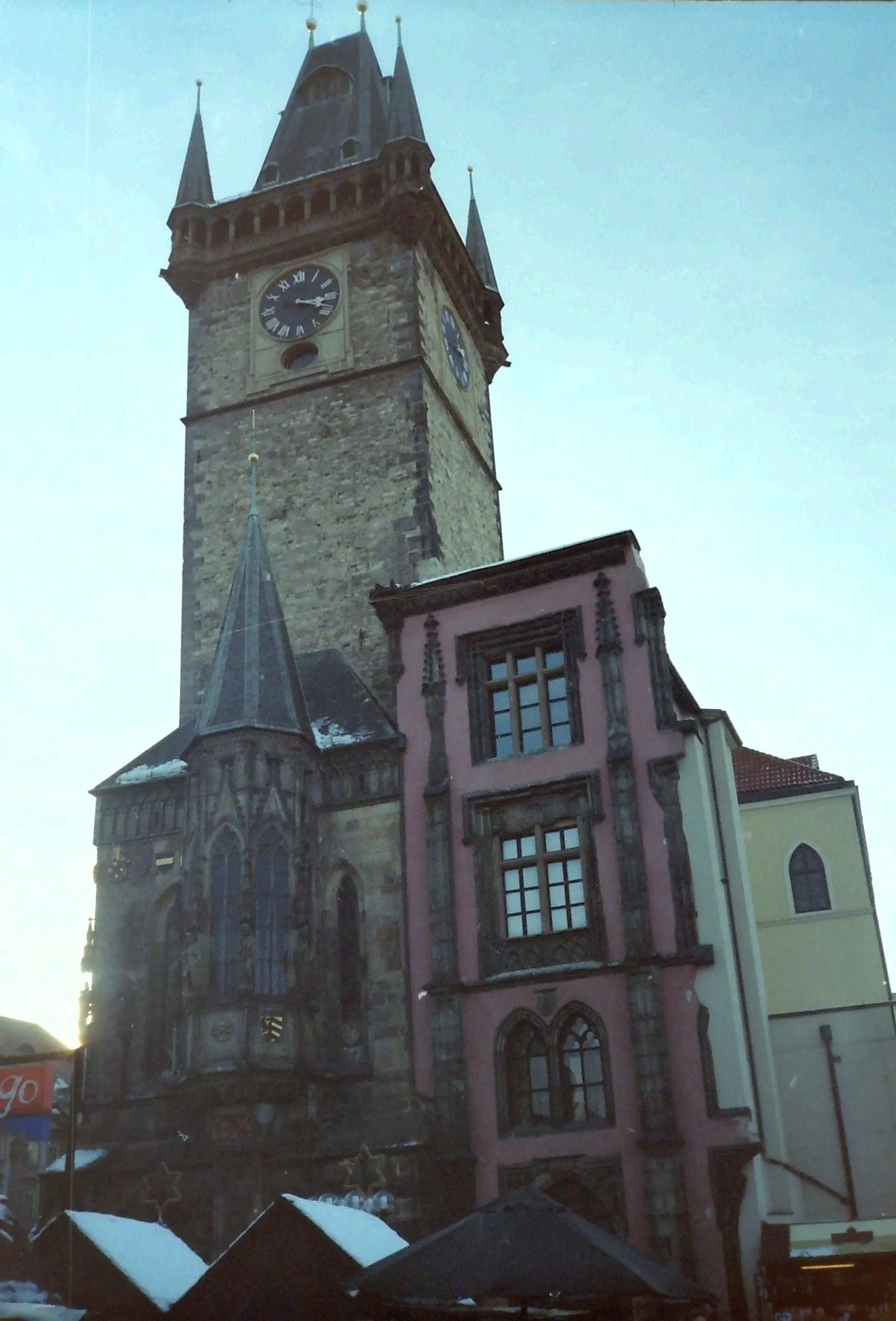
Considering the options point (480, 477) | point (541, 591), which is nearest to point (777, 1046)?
point (541, 591)

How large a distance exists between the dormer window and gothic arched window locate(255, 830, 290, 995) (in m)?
24.6

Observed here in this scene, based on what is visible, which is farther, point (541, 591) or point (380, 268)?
point (380, 268)

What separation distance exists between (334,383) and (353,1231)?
21.0m

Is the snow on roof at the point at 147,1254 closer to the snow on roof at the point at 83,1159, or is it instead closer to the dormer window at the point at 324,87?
the snow on roof at the point at 83,1159

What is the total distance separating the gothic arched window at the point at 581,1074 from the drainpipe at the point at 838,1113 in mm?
5337

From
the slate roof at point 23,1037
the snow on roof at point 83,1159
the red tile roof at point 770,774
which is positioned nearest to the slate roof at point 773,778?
the red tile roof at point 770,774

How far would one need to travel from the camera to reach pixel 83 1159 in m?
24.1

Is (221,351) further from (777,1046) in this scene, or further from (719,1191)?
(719,1191)

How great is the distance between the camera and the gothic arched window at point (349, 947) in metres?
24.8

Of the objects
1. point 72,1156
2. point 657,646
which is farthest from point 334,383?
point 72,1156

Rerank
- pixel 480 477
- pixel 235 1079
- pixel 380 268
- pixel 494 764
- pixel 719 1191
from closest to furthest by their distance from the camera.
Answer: pixel 719 1191 → pixel 235 1079 → pixel 494 764 → pixel 380 268 → pixel 480 477

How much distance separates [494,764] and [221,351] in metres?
14.9

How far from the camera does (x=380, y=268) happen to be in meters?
34.3

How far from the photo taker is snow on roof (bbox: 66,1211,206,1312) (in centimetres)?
1802
